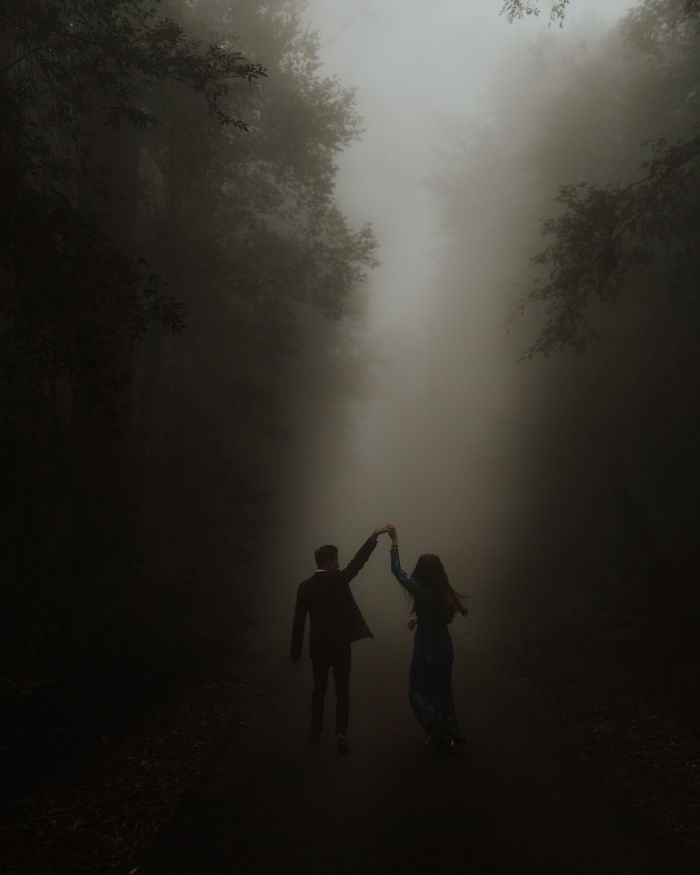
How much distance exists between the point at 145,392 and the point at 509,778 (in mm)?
11817

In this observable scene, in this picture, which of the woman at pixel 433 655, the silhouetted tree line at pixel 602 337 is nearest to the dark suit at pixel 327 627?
the woman at pixel 433 655

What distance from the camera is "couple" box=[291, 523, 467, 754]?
7.23 m

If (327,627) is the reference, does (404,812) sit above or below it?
below

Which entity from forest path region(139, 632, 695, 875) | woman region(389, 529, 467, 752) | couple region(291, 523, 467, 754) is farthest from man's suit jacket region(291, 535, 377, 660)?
forest path region(139, 632, 695, 875)

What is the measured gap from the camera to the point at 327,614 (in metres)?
7.42

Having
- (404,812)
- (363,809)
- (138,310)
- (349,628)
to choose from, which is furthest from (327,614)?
(138,310)

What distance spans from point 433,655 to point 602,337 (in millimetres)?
12896

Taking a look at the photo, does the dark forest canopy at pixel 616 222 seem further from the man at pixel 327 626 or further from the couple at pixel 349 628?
the man at pixel 327 626

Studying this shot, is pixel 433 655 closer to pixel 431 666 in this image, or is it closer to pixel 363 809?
pixel 431 666

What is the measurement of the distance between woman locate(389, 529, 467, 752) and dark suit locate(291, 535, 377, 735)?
23.1 inches

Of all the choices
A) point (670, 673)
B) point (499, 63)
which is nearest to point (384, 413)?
point (499, 63)

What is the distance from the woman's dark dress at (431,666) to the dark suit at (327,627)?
591 millimetres

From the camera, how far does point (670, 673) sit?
29.8 feet

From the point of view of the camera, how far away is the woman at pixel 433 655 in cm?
699
